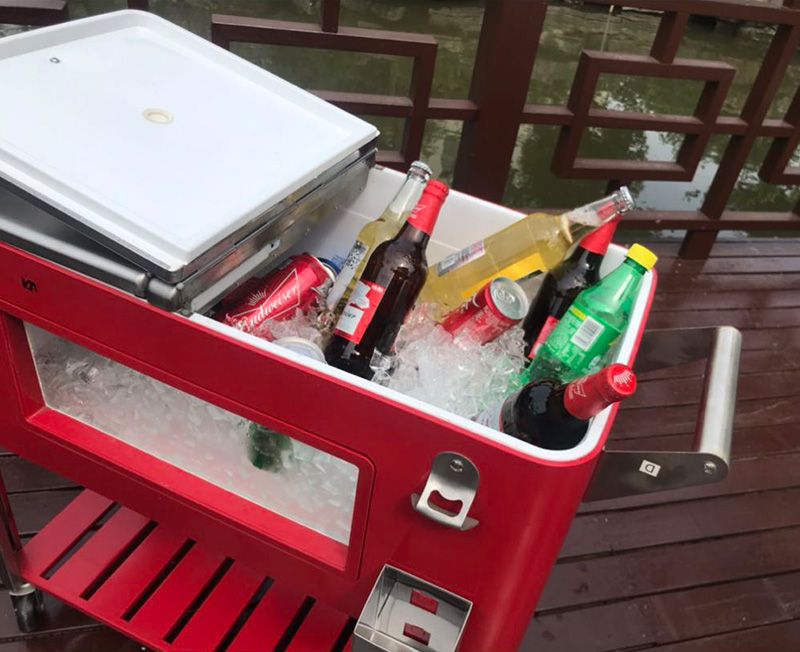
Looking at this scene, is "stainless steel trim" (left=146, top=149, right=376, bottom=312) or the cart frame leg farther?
the cart frame leg

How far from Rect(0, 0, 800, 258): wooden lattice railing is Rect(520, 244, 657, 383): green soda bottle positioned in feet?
3.28

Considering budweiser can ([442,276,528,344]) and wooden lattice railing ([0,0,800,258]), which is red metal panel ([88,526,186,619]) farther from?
wooden lattice railing ([0,0,800,258])

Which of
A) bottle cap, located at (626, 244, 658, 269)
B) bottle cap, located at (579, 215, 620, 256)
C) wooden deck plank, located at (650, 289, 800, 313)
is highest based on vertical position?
bottle cap, located at (626, 244, 658, 269)

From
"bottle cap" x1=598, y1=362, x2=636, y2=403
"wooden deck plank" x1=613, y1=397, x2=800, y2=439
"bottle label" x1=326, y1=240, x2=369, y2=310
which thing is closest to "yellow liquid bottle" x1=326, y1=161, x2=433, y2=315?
"bottle label" x1=326, y1=240, x2=369, y2=310

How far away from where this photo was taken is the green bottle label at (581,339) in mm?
944

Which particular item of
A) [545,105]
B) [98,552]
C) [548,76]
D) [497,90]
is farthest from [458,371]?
[548,76]

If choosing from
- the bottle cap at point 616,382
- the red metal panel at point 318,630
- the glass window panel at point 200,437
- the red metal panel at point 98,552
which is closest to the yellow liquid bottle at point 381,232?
the glass window panel at point 200,437

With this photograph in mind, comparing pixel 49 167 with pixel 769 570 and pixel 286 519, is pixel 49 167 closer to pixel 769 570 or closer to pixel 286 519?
pixel 286 519

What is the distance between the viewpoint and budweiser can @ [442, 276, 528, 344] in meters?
0.97

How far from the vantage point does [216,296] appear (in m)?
0.85

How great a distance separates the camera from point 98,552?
132 cm

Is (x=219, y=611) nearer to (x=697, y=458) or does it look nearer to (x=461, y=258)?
(x=461, y=258)

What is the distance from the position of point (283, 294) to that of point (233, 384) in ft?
0.85

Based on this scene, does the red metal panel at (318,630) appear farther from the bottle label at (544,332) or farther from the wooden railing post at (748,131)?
the wooden railing post at (748,131)
